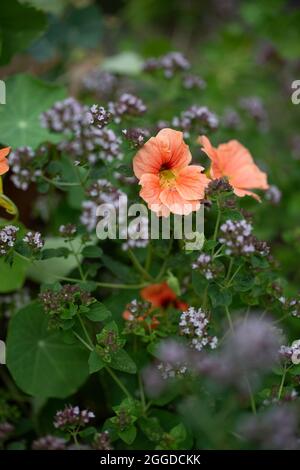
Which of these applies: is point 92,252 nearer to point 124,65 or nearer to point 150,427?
point 150,427

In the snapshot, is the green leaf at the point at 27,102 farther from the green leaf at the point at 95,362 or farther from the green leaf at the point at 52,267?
the green leaf at the point at 95,362

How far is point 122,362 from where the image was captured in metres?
1.09

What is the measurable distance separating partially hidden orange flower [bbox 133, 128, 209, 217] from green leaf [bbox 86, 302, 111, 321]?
21 cm

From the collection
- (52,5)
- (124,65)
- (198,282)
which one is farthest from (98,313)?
(52,5)

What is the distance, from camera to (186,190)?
114cm

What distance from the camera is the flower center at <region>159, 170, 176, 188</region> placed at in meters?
1.16

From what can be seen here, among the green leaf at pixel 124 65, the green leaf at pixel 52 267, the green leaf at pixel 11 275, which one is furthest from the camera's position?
the green leaf at pixel 124 65

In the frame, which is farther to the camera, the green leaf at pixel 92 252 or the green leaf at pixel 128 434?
the green leaf at pixel 92 252

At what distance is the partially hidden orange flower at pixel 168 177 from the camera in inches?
43.6

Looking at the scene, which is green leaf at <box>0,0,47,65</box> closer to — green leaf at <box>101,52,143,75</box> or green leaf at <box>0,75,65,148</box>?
green leaf at <box>0,75,65,148</box>

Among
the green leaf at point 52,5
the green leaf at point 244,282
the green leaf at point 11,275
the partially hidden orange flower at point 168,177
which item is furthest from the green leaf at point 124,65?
the green leaf at point 244,282

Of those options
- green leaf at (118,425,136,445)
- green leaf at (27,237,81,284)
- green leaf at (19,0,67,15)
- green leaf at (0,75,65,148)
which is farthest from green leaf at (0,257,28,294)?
green leaf at (19,0,67,15)

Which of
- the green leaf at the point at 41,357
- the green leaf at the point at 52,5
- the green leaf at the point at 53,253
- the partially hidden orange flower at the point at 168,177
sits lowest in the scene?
the green leaf at the point at 41,357

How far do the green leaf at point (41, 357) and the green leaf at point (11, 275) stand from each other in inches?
5.0
